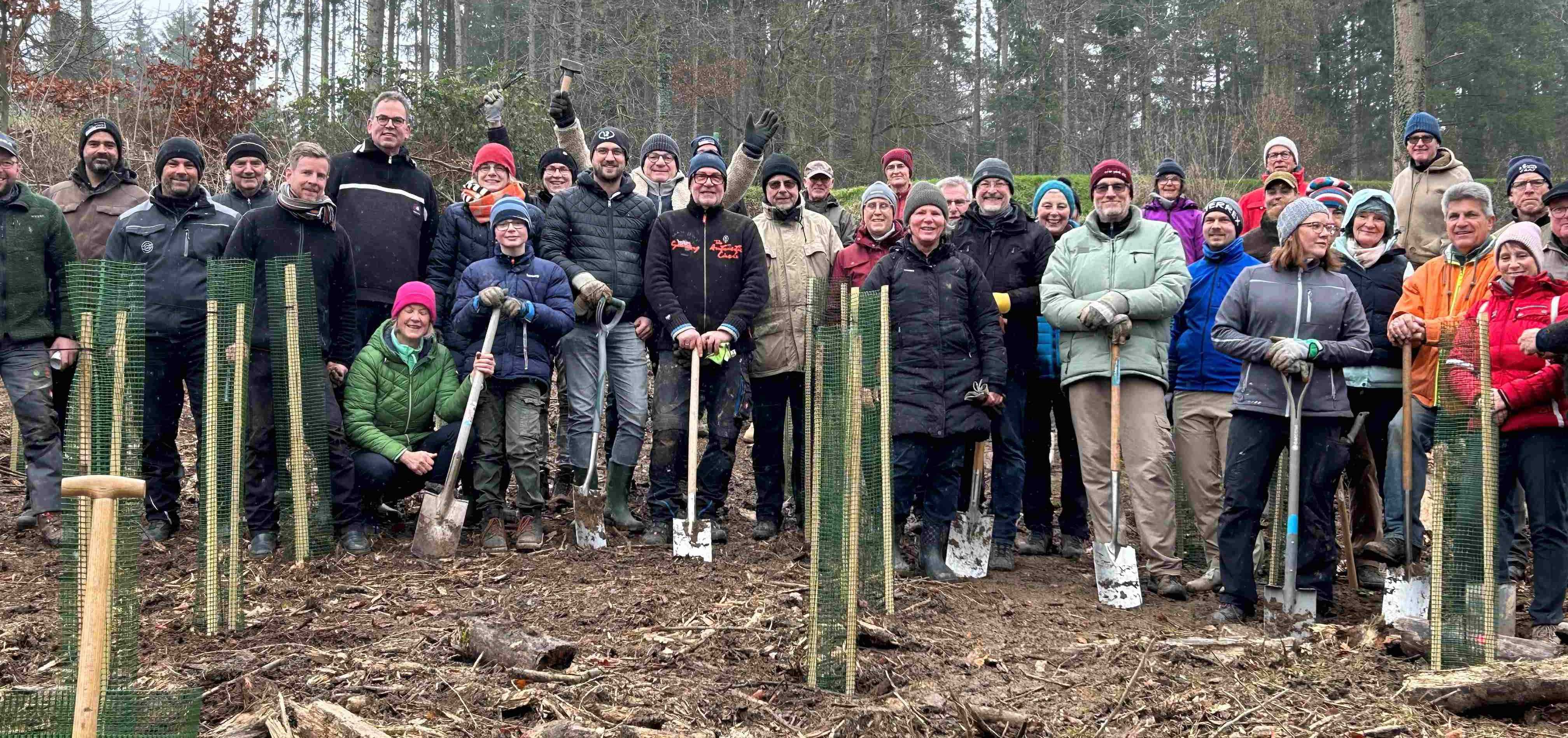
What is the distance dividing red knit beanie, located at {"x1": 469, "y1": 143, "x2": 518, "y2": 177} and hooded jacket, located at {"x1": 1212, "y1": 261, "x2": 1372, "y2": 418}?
3.90 metres

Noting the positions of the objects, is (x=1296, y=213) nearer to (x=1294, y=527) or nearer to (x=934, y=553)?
(x=1294, y=527)

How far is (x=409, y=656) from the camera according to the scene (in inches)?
170

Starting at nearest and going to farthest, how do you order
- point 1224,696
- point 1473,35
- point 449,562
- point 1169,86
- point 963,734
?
point 963,734 < point 1224,696 < point 449,562 < point 1473,35 < point 1169,86

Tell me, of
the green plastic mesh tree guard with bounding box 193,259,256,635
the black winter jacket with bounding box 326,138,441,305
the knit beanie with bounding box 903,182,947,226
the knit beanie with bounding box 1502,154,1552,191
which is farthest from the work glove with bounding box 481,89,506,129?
the knit beanie with bounding box 1502,154,1552,191

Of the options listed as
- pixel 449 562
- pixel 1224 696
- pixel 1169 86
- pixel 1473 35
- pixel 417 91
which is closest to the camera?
pixel 1224 696

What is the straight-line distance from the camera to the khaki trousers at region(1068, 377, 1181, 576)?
5734 millimetres

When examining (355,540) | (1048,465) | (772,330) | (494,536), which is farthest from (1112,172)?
(355,540)

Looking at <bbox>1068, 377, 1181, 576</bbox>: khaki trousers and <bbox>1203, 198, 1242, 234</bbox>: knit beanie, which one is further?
<bbox>1203, 198, 1242, 234</bbox>: knit beanie

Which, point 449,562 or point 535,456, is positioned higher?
point 535,456

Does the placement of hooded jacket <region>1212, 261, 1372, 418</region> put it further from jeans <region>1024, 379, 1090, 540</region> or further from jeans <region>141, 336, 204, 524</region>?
jeans <region>141, 336, 204, 524</region>

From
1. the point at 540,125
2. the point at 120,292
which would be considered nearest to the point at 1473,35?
the point at 540,125

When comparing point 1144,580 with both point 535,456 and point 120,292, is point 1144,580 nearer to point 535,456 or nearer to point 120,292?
point 535,456

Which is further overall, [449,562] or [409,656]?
[449,562]

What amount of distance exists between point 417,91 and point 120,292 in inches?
329
